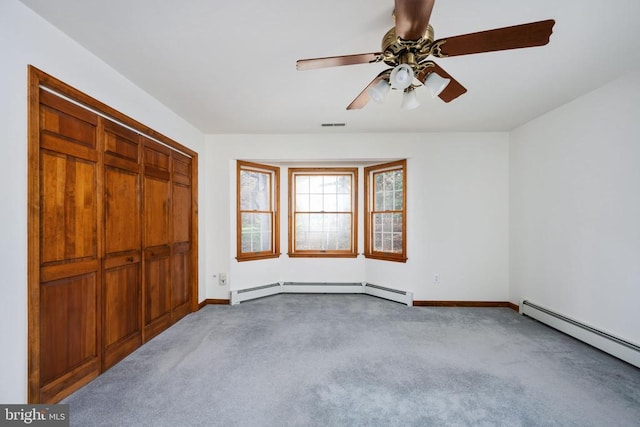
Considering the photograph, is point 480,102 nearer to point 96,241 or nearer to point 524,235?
point 524,235

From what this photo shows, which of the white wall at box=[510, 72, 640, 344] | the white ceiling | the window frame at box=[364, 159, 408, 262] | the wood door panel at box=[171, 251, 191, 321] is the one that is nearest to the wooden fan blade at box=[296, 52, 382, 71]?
the white ceiling

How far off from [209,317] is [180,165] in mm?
2108

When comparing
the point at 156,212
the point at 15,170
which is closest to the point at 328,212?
the point at 156,212

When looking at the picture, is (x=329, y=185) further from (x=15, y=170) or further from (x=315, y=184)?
(x=15, y=170)

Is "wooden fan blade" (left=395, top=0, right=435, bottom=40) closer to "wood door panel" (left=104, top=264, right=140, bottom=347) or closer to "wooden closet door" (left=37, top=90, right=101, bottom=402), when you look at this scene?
"wooden closet door" (left=37, top=90, right=101, bottom=402)

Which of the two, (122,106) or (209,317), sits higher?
(122,106)

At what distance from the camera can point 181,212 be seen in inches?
138

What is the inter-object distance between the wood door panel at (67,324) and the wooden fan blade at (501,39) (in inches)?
118

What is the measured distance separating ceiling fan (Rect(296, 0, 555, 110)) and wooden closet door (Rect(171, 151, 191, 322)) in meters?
2.58

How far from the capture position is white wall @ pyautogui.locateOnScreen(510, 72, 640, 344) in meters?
2.42

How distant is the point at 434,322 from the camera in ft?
11.0

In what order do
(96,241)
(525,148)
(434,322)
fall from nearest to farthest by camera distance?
(96,241)
(434,322)
(525,148)

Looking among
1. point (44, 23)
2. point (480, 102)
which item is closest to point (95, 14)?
point (44, 23)

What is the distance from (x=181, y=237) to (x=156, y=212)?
0.62 meters
